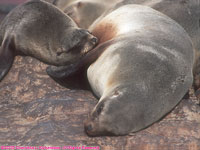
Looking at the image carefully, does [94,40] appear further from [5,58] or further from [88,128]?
[88,128]

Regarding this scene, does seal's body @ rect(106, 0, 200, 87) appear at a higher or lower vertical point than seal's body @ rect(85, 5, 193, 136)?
lower

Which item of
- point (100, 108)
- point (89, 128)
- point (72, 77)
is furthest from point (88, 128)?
point (72, 77)

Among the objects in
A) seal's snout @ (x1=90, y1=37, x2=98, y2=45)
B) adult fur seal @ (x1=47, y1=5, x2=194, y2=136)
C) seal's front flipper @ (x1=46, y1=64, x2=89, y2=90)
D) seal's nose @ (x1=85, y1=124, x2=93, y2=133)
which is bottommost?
seal's front flipper @ (x1=46, y1=64, x2=89, y2=90)

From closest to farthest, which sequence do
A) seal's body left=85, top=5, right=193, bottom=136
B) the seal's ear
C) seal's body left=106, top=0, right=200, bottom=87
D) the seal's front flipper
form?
seal's body left=85, top=5, right=193, bottom=136 → the seal's front flipper → the seal's ear → seal's body left=106, top=0, right=200, bottom=87

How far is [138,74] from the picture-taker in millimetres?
3260

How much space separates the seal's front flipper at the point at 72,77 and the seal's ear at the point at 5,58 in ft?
1.91

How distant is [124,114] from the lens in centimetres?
298

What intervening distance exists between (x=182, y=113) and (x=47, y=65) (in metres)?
1.82

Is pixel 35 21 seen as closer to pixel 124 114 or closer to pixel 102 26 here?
pixel 102 26

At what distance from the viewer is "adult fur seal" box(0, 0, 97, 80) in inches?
183

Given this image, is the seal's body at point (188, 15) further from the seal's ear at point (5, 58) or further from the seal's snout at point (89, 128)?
the seal's snout at point (89, 128)

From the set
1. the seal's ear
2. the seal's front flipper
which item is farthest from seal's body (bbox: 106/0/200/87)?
the seal's ear

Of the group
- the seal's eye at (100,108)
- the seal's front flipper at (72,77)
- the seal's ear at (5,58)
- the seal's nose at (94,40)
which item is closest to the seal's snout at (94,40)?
the seal's nose at (94,40)

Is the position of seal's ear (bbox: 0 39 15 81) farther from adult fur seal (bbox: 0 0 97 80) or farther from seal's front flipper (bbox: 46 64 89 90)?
seal's front flipper (bbox: 46 64 89 90)
